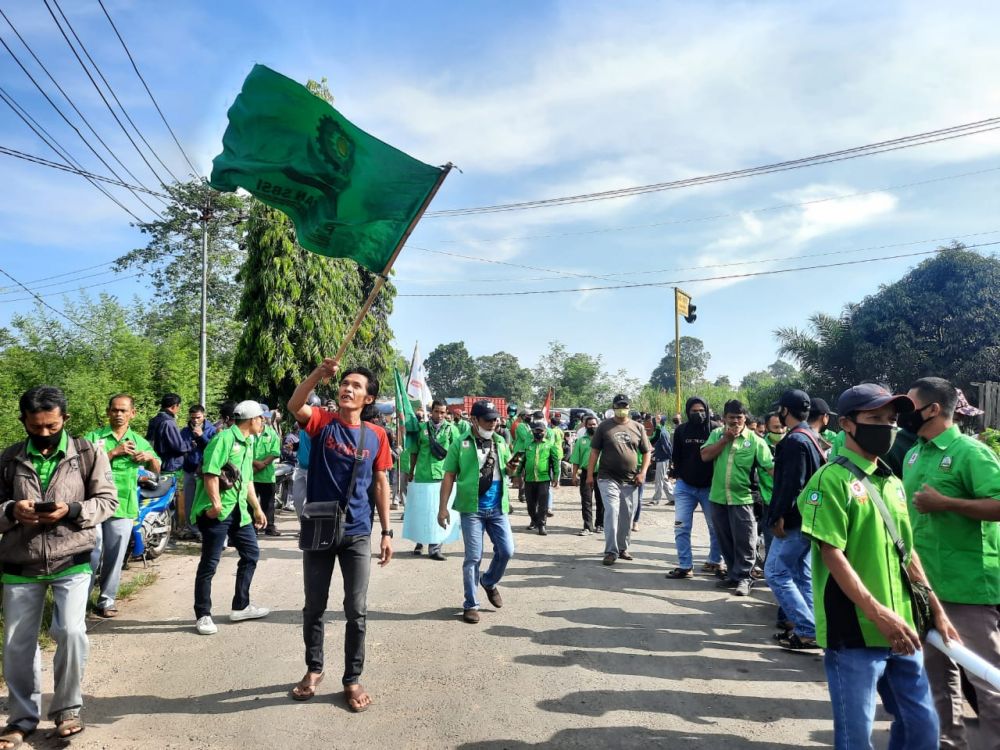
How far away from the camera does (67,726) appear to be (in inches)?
154

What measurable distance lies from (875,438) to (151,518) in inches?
319

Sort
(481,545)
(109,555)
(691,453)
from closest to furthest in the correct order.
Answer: (109,555)
(481,545)
(691,453)

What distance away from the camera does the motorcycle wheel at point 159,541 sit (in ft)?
28.1

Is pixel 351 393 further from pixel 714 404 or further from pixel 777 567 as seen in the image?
pixel 714 404

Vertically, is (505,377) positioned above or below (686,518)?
above

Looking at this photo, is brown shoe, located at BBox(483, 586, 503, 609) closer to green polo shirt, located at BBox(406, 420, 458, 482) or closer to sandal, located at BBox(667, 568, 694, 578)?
sandal, located at BBox(667, 568, 694, 578)

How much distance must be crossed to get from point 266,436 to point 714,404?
39.9m

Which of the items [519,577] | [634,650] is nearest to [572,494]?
[519,577]

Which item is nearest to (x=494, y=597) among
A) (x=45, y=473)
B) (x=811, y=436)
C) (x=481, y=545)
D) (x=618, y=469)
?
(x=481, y=545)

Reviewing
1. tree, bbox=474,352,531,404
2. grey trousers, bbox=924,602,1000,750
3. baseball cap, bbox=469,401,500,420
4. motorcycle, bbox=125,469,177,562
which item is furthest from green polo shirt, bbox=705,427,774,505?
tree, bbox=474,352,531,404

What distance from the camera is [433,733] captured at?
406 cm

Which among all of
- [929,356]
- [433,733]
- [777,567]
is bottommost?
[433,733]

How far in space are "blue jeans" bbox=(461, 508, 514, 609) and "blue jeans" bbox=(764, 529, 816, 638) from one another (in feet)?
7.80

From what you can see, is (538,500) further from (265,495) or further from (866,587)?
(866,587)
